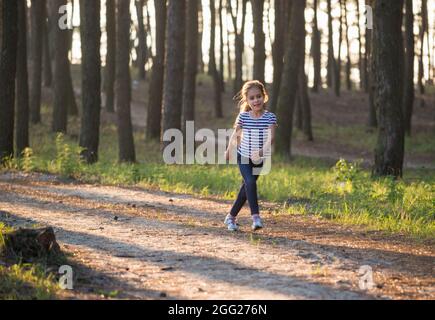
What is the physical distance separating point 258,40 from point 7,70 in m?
10.2

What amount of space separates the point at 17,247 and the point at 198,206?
5233mm

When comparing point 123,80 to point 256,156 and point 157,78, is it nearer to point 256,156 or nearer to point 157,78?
point 157,78

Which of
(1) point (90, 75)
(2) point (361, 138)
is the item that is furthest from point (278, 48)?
(2) point (361, 138)

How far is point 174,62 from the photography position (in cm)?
1970

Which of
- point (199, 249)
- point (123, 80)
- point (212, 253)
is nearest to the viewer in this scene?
point (212, 253)

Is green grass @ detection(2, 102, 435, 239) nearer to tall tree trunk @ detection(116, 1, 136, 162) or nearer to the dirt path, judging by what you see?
the dirt path

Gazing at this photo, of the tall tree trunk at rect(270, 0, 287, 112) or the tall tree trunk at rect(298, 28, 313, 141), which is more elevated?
the tall tree trunk at rect(270, 0, 287, 112)

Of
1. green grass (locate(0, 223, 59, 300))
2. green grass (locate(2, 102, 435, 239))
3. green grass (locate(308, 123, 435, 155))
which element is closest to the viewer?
green grass (locate(0, 223, 59, 300))

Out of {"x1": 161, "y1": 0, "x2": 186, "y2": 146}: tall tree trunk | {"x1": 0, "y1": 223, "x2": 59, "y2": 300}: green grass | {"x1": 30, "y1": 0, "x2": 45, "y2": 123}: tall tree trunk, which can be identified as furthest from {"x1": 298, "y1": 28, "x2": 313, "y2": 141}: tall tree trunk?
{"x1": 0, "y1": 223, "x2": 59, "y2": 300}: green grass

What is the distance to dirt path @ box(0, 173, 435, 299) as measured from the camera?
6074mm

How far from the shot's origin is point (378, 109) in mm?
16078

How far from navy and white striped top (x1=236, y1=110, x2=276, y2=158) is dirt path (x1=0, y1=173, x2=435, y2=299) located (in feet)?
3.40

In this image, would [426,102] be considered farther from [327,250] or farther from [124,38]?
[327,250]
